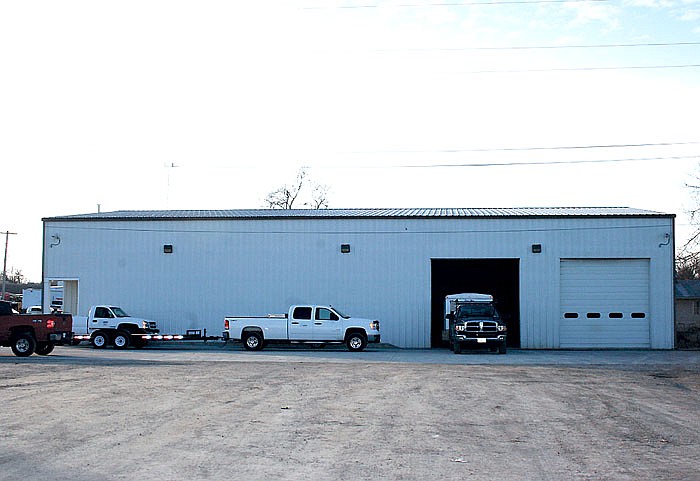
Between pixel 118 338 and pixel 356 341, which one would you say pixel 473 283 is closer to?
pixel 356 341

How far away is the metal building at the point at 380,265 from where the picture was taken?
3725 cm

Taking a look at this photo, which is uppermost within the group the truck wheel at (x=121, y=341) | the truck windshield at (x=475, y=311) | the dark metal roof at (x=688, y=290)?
the dark metal roof at (x=688, y=290)

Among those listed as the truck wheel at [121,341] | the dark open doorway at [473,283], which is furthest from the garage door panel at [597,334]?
the truck wheel at [121,341]

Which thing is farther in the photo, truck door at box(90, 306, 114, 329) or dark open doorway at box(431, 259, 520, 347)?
dark open doorway at box(431, 259, 520, 347)

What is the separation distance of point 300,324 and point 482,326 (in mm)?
7294

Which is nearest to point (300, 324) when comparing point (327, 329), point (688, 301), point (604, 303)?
point (327, 329)

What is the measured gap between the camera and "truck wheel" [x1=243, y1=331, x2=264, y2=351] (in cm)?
3478

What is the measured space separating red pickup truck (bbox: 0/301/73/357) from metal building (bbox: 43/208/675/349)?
1042 centimetres

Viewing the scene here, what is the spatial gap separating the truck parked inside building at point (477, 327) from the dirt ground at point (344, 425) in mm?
9155

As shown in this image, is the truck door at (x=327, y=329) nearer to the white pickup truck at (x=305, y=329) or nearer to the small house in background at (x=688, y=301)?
the white pickup truck at (x=305, y=329)

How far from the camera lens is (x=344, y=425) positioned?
13.4 metres

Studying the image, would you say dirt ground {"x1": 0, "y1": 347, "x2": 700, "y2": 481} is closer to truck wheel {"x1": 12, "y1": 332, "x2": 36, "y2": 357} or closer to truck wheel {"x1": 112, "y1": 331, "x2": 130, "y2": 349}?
truck wheel {"x1": 12, "y1": 332, "x2": 36, "y2": 357}

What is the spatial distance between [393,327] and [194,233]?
10.4m

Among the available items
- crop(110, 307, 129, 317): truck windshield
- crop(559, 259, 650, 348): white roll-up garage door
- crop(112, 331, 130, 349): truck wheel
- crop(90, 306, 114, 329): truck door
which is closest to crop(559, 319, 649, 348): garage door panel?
crop(559, 259, 650, 348): white roll-up garage door
